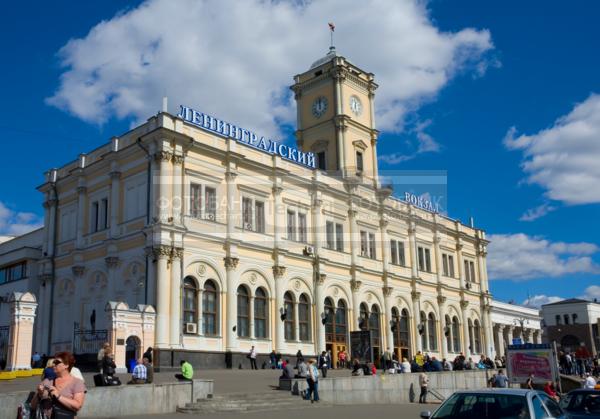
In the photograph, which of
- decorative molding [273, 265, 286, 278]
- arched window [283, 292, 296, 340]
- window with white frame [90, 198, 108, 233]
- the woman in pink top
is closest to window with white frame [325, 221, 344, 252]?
arched window [283, 292, 296, 340]

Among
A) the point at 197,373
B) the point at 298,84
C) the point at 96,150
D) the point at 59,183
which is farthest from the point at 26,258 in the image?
the point at 298,84

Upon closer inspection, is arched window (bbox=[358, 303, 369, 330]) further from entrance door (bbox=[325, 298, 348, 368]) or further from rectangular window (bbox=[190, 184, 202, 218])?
rectangular window (bbox=[190, 184, 202, 218])

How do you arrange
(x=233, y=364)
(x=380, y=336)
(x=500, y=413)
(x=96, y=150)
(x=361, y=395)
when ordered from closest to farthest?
1. (x=500, y=413)
2. (x=361, y=395)
3. (x=233, y=364)
4. (x=96, y=150)
5. (x=380, y=336)

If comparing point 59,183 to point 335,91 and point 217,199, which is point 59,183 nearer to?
point 217,199

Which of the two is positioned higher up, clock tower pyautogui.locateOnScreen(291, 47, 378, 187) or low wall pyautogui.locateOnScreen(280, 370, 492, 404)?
clock tower pyautogui.locateOnScreen(291, 47, 378, 187)

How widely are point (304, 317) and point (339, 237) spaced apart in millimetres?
7179

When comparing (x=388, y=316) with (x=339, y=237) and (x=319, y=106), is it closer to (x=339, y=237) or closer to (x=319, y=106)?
(x=339, y=237)

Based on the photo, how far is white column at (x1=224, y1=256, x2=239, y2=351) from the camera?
3756 cm

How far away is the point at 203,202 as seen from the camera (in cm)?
3844

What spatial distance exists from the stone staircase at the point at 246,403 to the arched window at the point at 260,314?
1614cm

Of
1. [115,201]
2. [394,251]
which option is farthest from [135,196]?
[394,251]

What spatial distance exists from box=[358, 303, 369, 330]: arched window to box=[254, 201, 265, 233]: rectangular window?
11.4 m

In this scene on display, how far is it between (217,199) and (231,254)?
11.3ft

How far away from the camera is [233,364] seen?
122 ft
